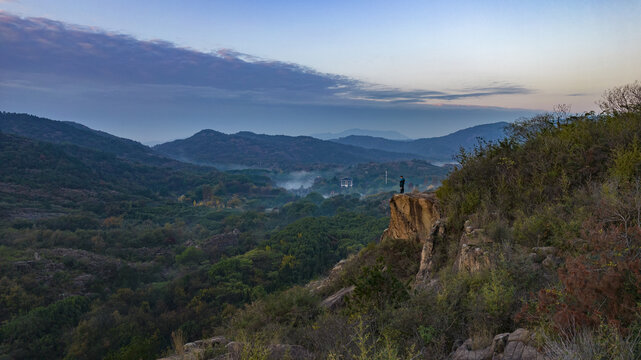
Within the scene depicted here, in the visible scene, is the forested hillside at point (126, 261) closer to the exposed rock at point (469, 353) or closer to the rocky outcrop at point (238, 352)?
the rocky outcrop at point (238, 352)

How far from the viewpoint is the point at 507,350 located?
136 inches

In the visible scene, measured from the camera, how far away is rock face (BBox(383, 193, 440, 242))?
11.2m

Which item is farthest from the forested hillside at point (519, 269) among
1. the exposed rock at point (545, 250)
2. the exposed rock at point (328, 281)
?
the exposed rock at point (328, 281)

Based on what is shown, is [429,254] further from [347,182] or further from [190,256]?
[347,182]

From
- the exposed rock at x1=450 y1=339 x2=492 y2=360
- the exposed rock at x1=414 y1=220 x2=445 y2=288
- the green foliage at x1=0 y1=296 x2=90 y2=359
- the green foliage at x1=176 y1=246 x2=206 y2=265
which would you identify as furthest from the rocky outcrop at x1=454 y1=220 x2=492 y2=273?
the green foliage at x1=176 y1=246 x2=206 y2=265

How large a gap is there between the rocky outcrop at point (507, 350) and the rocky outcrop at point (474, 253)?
92.4 inches

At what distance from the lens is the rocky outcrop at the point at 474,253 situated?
6.12m

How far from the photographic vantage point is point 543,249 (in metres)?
5.40

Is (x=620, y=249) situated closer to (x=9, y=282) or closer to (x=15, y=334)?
(x=15, y=334)

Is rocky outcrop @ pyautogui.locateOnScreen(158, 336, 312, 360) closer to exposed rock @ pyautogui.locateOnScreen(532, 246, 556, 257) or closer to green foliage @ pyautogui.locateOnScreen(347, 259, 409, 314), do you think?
green foliage @ pyautogui.locateOnScreen(347, 259, 409, 314)

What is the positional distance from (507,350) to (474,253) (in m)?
3.33

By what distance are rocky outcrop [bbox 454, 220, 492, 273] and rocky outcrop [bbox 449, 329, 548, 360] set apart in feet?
7.70

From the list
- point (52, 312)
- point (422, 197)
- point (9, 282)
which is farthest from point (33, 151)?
point (422, 197)

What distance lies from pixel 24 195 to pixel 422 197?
89701mm
